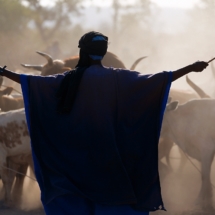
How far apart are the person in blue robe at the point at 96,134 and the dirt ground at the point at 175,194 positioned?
8.98 feet

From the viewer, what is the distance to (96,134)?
4.68 metres

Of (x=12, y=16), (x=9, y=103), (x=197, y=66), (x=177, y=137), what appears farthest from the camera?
(x=12, y=16)

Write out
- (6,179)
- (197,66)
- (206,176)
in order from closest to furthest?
(197,66), (206,176), (6,179)

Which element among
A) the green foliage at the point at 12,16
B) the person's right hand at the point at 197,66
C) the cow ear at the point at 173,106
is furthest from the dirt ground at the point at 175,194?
the green foliage at the point at 12,16

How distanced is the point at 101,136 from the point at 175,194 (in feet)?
12.6

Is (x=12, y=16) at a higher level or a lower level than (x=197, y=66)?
higher

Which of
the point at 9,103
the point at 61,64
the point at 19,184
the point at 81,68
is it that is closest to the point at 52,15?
the point at 61,64

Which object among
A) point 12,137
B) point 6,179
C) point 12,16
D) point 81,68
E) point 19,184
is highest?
point 12,16

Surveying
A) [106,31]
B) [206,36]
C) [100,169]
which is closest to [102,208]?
[100,169]

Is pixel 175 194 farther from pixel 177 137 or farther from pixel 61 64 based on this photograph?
pixel 61 64

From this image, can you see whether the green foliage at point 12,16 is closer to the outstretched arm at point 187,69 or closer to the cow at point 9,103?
the cow at point 9,103

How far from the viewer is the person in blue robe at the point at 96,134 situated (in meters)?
4.67

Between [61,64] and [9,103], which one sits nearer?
[9,103]

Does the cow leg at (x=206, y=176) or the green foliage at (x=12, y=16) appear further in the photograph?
the green foliage at (x=12, y=16)
